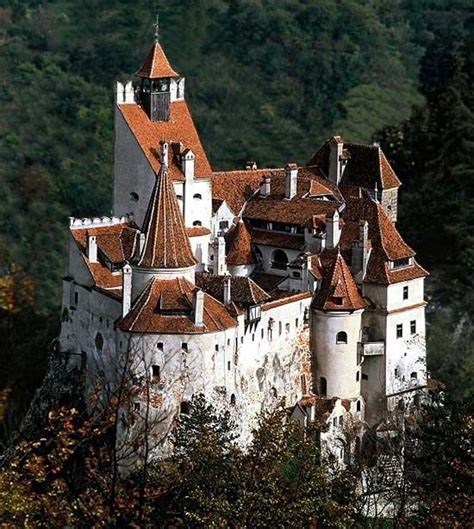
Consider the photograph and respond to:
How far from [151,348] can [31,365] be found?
1893 centimetres

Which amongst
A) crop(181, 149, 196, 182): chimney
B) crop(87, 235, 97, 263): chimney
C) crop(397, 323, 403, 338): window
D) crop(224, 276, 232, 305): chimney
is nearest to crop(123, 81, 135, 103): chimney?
crop(181, 149, 196, 182): chimney

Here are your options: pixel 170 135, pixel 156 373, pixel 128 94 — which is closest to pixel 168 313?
pixel 156 373

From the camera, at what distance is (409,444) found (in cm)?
6531

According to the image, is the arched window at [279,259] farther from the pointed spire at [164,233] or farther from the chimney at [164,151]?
the pointed spire at [164,233]

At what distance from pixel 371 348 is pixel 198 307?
8.15 m

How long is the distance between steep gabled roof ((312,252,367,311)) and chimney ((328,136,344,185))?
593cm

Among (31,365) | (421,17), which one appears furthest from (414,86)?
(31,365)

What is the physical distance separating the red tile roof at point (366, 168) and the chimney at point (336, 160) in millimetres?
215

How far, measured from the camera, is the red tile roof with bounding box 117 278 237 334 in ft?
208

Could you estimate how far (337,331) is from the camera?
68.6 metres

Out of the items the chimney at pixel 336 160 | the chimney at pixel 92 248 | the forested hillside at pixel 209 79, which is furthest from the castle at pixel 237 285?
the forested hillside at pixel 209 79

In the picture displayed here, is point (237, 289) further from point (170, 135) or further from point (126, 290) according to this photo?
point (170, 135)

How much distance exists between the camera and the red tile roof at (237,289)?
6562cm

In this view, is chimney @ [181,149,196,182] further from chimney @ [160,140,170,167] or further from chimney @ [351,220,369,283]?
chimney @ [351,220,369,283]
